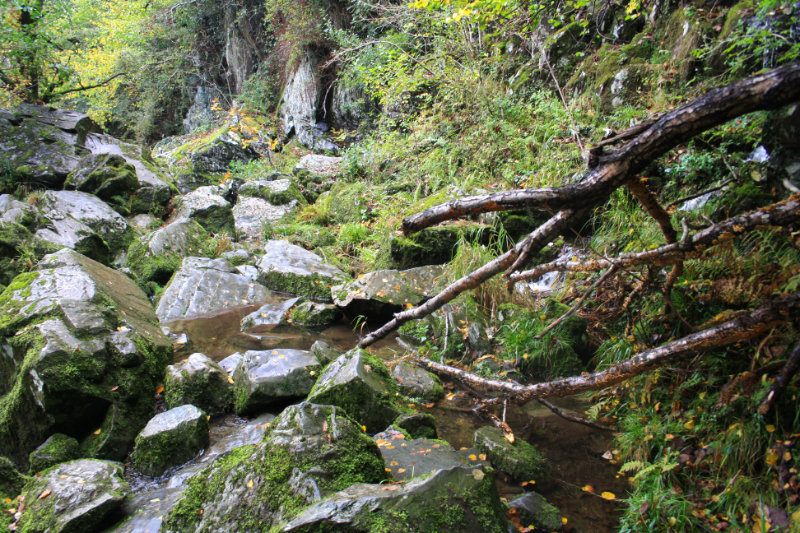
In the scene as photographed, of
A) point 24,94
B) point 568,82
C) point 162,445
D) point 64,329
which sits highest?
point 24,94

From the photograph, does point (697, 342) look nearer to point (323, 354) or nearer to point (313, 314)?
point (323, 354)

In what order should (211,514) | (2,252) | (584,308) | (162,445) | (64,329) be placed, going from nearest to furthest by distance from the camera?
1. (211,514)
2. (162,445)
3. (64,329)
4. (584,308)
5. (2,252)

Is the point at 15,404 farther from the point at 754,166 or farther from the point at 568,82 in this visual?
the point at 568,82

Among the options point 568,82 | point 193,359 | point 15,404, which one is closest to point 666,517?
point 193,359

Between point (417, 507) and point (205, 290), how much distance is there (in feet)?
19.7

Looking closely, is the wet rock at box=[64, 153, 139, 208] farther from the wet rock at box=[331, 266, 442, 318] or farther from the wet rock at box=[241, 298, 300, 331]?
the wet rock at box=[331, 266, 442, 318]

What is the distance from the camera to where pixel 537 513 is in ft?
8.64

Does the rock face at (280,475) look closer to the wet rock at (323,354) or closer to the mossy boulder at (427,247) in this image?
the wet rock at (323,354)

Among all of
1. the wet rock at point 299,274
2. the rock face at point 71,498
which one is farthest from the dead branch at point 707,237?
the wet rock at point 299,274

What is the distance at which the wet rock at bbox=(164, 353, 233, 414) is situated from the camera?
12.5ft

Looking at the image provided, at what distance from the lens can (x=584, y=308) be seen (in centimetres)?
459

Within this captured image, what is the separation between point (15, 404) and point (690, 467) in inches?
190

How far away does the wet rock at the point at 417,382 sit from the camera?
4.21 meters

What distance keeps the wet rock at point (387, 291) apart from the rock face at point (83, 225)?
4896mm
